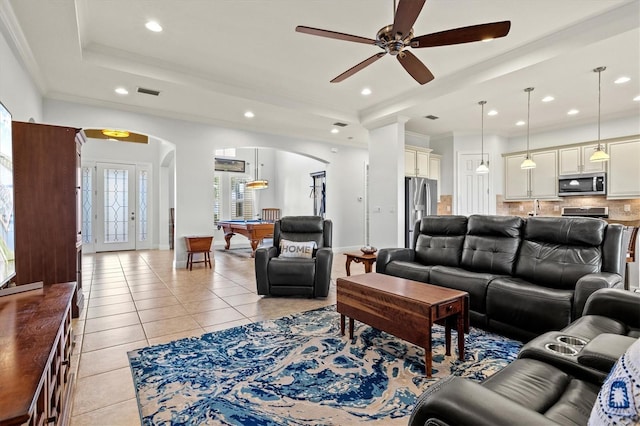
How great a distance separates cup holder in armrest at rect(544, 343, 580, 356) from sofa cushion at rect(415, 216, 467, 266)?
210 centimetres

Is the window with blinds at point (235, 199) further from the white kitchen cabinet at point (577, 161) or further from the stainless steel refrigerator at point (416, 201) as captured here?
the white kitchen cabinet at point (577, 161)

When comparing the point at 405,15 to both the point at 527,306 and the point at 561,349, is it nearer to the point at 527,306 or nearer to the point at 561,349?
the point at 561,349

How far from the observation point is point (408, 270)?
137 inches

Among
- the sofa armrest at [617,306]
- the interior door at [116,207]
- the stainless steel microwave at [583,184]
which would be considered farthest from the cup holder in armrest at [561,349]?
the interior door at [116,207]

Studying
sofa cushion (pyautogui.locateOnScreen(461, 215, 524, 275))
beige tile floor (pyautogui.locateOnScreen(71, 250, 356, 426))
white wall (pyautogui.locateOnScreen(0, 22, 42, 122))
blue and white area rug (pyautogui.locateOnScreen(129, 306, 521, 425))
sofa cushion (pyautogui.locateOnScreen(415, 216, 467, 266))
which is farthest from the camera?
sofa cushion (pyautogui.locateOnScreen(415, 216, 467, 266))

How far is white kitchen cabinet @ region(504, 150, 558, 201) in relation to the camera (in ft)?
21.1

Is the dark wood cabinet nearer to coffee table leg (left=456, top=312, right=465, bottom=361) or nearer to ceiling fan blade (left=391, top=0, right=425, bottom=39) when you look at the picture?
ceiling fan blade (left=391, top=0, right=425, bottom=39)

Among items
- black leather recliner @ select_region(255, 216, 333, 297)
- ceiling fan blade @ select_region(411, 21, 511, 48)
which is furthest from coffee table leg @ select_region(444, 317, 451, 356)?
ceiling fan blade @ select_region(411, 21, 511, 48)

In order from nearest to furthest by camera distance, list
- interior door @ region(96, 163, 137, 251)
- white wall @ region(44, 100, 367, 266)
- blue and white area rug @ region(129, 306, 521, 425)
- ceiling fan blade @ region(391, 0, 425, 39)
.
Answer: blue and white area rug @ region(129, 306, 521, 425) → ceiling fan blade @ region(391, 0, 425, 39) → white wall @ region(44, 100, 367, 266) → interior door @ region(96, 163, 137, 251)

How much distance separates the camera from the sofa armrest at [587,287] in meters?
2.29

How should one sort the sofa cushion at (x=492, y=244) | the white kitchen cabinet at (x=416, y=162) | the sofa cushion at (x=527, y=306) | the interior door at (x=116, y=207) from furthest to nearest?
1. the interior door at (x=116, y=207)
2. the white kitchen cabinet at (x=416, y=162)
3. the sofa cushion at (x=492, y=244)
4. the sofa cushion at (x=527, y=306)

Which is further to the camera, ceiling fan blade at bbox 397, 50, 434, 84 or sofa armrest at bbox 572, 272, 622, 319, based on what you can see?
ceiling fan blade at bbox 397, 50, 434, 84

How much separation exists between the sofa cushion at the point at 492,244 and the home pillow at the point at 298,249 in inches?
71.9

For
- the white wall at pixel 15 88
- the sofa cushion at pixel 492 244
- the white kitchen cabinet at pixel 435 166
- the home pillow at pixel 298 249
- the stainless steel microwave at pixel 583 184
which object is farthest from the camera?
the white kitchen cabinet at pixel 435 166
